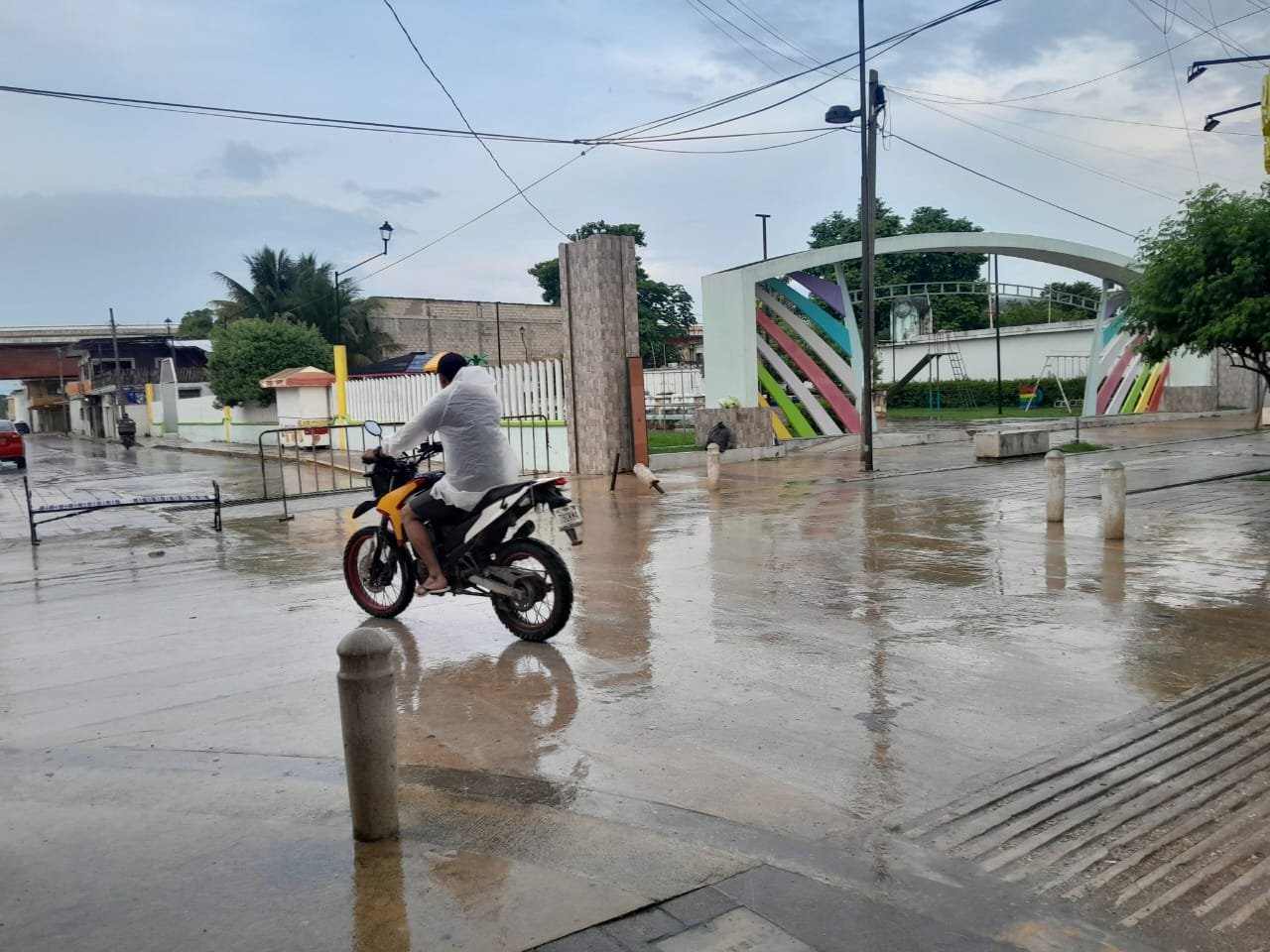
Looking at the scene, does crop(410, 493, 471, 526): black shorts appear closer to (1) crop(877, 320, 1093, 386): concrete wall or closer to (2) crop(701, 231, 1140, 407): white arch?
(2) crop(701, 231, 1140, 407): white arch

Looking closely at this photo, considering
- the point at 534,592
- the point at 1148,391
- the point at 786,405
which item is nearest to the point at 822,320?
the point at 786,405

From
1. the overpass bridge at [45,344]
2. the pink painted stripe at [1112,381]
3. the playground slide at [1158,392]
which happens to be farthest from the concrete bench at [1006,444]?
the overpass bridge at [45,344]

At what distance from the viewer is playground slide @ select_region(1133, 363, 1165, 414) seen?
35.2 metres

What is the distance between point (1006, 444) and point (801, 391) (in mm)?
5600

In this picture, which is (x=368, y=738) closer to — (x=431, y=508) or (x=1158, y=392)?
(x=431, y=508)

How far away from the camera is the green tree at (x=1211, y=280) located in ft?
45.3

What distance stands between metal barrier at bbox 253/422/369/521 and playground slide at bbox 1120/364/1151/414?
83.6 ft

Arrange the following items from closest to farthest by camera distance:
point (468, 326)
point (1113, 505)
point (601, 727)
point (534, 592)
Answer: point (601, 727), point (534, 592), point (1113, 505), point (468, 326)

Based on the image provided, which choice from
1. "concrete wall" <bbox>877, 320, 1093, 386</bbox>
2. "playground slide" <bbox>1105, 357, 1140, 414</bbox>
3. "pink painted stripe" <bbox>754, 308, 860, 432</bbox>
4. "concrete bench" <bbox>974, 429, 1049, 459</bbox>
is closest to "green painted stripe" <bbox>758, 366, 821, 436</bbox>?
"pink painted stripe" <bbox>754, 308, 860, 432</bbox>

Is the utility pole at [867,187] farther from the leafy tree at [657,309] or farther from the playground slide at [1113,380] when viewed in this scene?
the leafy tree at [657,309]

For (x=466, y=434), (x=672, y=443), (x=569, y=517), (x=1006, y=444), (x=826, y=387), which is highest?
(x=826, y=387)

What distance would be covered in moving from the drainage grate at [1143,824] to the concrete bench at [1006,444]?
16.0 meters

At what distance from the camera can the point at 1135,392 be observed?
35.1 m

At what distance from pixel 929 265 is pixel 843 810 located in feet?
184
